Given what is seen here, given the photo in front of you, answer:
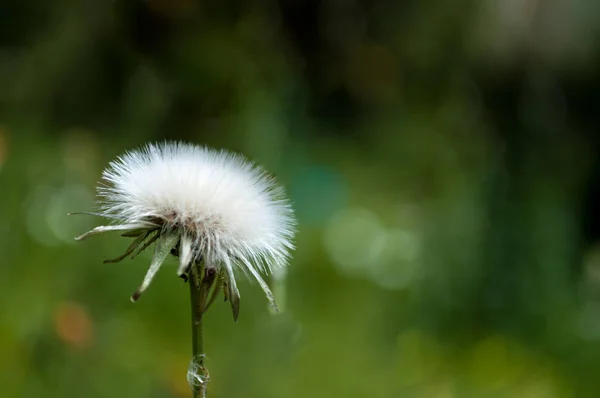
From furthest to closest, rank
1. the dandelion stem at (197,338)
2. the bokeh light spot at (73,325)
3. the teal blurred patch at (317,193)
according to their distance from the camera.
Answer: the teal blurred patch at (317,193) < the bokeh light spot at (73,325) < the dandelion stem at (197,338)

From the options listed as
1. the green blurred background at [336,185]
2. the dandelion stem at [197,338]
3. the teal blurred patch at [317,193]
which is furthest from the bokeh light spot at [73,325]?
the dandelion stem at [197,338]

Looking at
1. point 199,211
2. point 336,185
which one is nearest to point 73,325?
point 199,211

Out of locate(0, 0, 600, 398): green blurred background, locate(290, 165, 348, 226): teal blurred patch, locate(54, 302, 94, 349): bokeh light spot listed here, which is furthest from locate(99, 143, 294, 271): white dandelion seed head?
locate(290, 165, 348, 226): teal blurred patch

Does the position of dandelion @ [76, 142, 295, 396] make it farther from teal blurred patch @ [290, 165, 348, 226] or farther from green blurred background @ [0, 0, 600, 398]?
teal blurred patch @ [290, 165, 348, 226]

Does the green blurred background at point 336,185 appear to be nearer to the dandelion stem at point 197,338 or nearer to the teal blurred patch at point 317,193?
the teal blurred patch at point 317,193

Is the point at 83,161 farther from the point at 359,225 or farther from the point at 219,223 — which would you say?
the point at 219,223

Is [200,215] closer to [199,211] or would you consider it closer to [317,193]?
[199,211]
